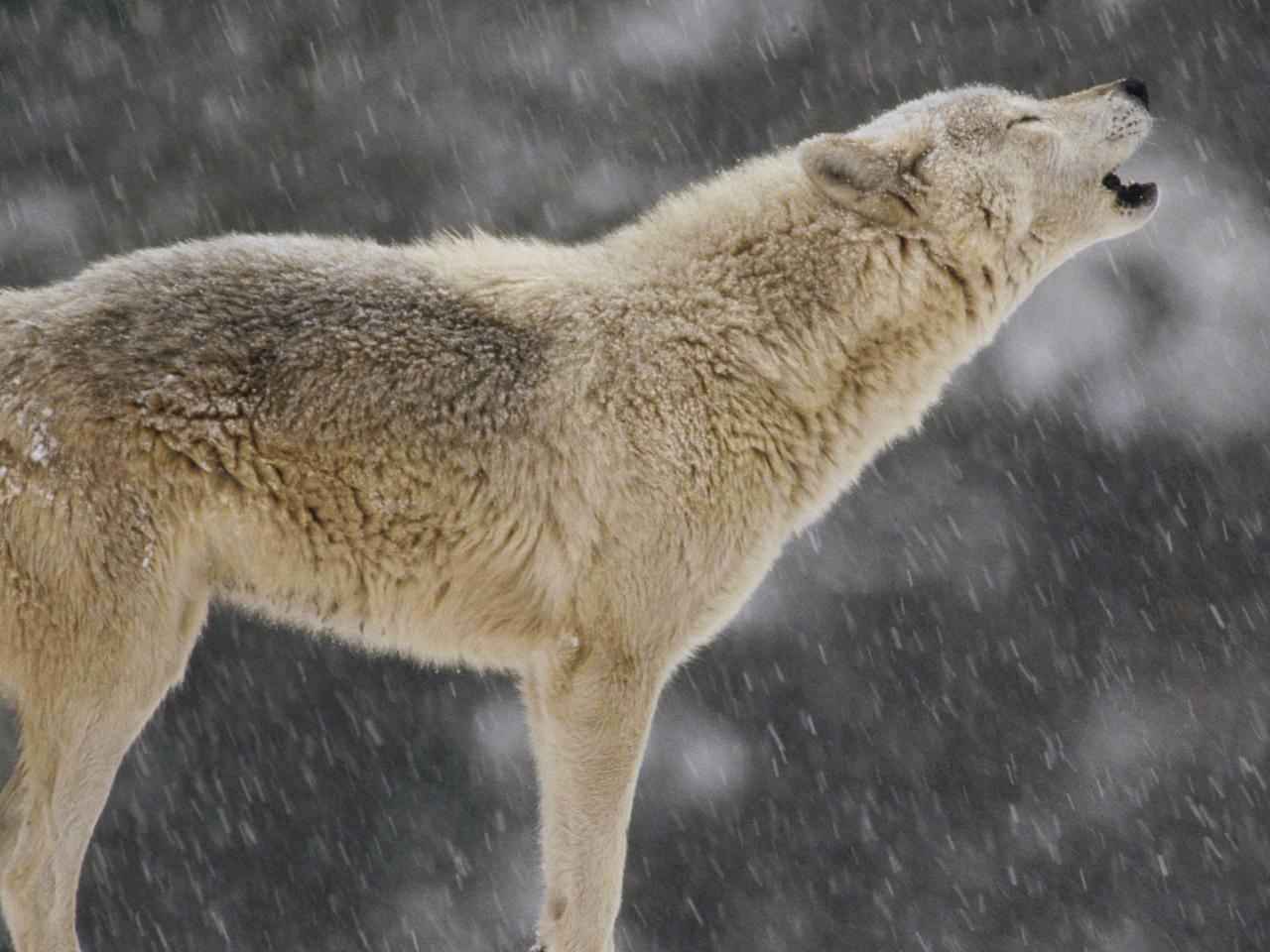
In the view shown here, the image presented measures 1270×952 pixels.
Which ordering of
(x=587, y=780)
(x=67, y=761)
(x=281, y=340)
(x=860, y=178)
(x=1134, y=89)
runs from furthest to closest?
(x=1134, y=89), (x=860, y=178), (x=587, y=780), (x=281, y=340), (x=67, y=761)

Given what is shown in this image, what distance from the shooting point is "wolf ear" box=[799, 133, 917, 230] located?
13.3 ft

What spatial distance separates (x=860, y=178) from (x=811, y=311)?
410mm

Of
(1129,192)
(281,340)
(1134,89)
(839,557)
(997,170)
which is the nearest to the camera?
(281,340)

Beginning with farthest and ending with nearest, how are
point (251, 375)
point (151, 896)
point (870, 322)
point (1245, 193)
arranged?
point (1245, 193), point (151, 896), point (870, 322), point (251, 375)

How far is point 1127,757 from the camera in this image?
8.11m

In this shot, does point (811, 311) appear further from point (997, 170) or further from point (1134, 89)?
point (1134, 89)

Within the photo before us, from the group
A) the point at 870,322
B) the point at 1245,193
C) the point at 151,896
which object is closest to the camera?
the point at 870,322

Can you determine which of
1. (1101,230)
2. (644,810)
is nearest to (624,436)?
(1101,230)

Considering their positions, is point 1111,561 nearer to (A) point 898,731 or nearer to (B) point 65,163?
(A) point 898,731

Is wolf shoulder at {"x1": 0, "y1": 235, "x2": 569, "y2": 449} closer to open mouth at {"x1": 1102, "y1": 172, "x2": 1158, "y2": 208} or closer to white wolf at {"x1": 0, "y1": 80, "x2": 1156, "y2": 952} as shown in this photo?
white wolf at {"x1": 0, "y1": 80, "x2": 1156, "y2": 952}

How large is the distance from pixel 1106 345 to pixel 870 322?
459 cm

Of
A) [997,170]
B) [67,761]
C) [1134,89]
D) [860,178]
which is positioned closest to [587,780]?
[67,761]

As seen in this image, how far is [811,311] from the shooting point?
161 inches

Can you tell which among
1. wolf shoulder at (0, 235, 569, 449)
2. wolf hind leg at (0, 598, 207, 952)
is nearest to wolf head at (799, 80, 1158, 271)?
wolf shoulder at (0, 235, 569, 449)
